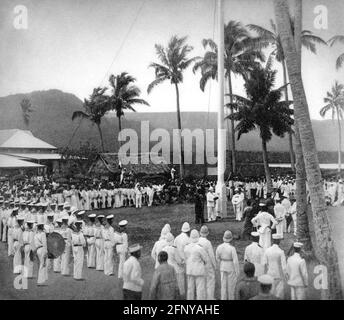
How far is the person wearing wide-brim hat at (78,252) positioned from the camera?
11.1m

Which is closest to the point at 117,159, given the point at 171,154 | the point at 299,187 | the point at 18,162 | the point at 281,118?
the point at 171,154

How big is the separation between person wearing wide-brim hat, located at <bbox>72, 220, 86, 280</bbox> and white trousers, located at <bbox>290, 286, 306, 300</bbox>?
5238mm

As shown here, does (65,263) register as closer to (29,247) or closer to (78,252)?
(78,252)

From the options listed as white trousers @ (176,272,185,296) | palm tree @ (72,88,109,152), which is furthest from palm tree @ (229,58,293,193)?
white trousers @ (176,272,185,296)

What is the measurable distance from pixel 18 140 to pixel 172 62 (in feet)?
21.8

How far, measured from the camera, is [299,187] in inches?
453

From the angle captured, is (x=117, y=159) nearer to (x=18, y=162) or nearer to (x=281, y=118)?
(x=18, y=162)

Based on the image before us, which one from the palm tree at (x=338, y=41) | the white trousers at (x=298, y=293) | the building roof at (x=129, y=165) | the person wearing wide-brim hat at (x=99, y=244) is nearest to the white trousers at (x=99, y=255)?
the person wearing wide-brim hat at (x=99, y=244)

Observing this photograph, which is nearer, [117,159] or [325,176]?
[325,176]

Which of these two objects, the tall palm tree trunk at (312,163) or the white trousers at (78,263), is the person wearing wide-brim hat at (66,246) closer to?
the white trousers at (78,263)

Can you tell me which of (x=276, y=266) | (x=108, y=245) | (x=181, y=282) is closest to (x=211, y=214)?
(x=108, y=245)

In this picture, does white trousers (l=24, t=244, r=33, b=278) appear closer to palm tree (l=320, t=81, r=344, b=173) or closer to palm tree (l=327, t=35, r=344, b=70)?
palm tree (l=320, t=81, r=344, b=173)

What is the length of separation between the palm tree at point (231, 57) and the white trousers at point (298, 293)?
24.9 ft

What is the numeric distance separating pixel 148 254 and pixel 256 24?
7.55m
